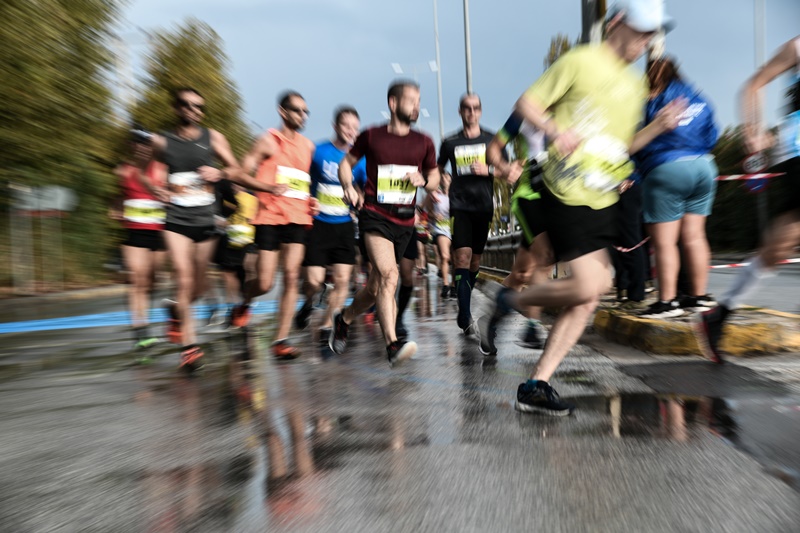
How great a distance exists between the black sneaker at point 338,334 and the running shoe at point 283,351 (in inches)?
12.1

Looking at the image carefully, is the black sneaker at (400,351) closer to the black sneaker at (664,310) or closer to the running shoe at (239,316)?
the black sneaker at (664,310)

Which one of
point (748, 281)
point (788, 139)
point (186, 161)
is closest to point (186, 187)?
point (186, 161)

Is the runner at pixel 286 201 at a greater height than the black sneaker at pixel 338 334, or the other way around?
the runner at pixel 286 201

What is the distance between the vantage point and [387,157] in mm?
5367

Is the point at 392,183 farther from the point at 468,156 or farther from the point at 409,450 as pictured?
the point at 409,450

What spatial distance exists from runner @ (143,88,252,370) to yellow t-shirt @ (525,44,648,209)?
9.99ft

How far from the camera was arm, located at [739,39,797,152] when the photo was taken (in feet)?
13.0

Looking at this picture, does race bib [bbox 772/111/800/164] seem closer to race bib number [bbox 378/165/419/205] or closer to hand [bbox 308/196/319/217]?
race bib number [bbox 378/165/419/205]

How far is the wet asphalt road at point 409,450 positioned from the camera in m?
2.40

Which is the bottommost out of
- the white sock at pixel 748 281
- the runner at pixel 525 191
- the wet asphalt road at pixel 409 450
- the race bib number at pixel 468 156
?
the wet asphalt road at pixel 409 450

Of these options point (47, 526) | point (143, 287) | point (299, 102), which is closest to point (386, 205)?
point (299, 102)

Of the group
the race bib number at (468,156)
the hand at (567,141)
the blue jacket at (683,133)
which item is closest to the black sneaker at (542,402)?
the hand at (567,141)

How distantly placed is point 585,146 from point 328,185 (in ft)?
12.5

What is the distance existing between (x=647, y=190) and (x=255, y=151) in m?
3.03
